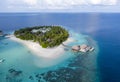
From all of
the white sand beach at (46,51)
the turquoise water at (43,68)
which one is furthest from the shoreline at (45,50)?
the turquoise water at (43,68)

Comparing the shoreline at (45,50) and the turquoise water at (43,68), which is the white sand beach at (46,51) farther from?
the turquoise water at (43,68)

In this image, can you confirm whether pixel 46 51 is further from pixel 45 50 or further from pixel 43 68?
pixel 43 68

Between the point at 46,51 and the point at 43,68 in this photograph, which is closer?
the point at 43,68

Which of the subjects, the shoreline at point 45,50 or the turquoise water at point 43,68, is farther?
the shoreline at point 45,50

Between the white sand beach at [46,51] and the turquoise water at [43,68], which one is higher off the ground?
the turquoise water at [43,68]

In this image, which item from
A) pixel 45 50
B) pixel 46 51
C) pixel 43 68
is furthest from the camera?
pixel 45 50

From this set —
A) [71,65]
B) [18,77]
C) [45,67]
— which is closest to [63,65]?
[71,65]

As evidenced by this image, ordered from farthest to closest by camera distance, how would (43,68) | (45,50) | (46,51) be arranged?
(45,50)
(46,51)
(43,68)

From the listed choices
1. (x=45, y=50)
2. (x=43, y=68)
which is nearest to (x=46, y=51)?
(x=45, y=50)

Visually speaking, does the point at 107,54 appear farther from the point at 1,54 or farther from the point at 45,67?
the point at 1,54
